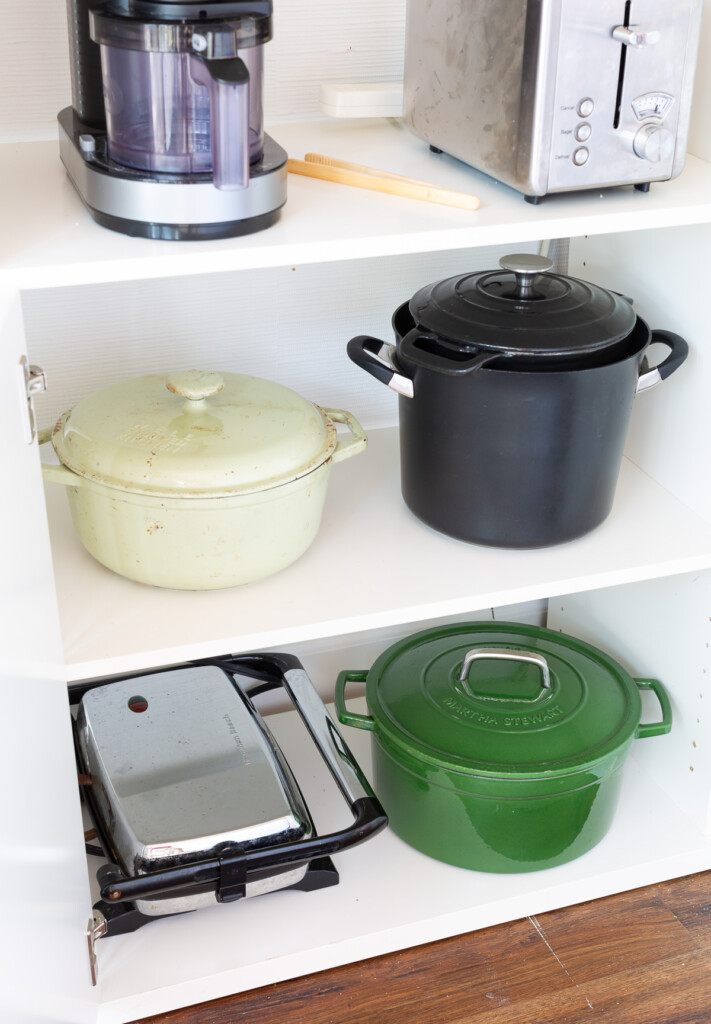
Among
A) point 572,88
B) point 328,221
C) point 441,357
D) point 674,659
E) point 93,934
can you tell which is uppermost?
point 572,88

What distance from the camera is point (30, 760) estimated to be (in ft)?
2.76

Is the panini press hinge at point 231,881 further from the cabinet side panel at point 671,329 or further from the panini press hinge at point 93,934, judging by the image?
the cabinet side panel at point 671,329

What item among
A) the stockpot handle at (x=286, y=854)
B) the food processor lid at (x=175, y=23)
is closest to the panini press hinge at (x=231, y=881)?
the stockpot handle at (x=286, y=854)

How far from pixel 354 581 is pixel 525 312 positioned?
13.3 inches

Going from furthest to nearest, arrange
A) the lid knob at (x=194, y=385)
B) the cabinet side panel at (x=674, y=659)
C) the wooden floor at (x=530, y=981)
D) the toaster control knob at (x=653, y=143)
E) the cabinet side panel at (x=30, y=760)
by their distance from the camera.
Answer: the cabinet side panel at (x=674, y=659)
the wooden floor at (x=530, y=981)
the lid knob at (x=194, y=385)
the toaster control knob at (x=653, y=143)
the cabinet side panel at (x=30, y=760)

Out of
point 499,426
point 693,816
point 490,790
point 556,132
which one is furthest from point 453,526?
point 693,816

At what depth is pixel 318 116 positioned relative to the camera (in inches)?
50.9

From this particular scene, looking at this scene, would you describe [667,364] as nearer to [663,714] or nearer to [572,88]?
[572,88]

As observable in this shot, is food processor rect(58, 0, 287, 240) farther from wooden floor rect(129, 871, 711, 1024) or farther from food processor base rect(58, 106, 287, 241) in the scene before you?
wooden floor rect(129, 871, 711, 1024)

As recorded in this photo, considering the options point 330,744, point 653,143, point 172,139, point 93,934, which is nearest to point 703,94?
point 653,143

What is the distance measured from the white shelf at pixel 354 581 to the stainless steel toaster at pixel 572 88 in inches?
15.7

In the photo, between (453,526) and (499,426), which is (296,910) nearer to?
(453,526)

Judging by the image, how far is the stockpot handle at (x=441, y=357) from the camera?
1.07 metres

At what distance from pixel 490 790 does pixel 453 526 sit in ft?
1.03
